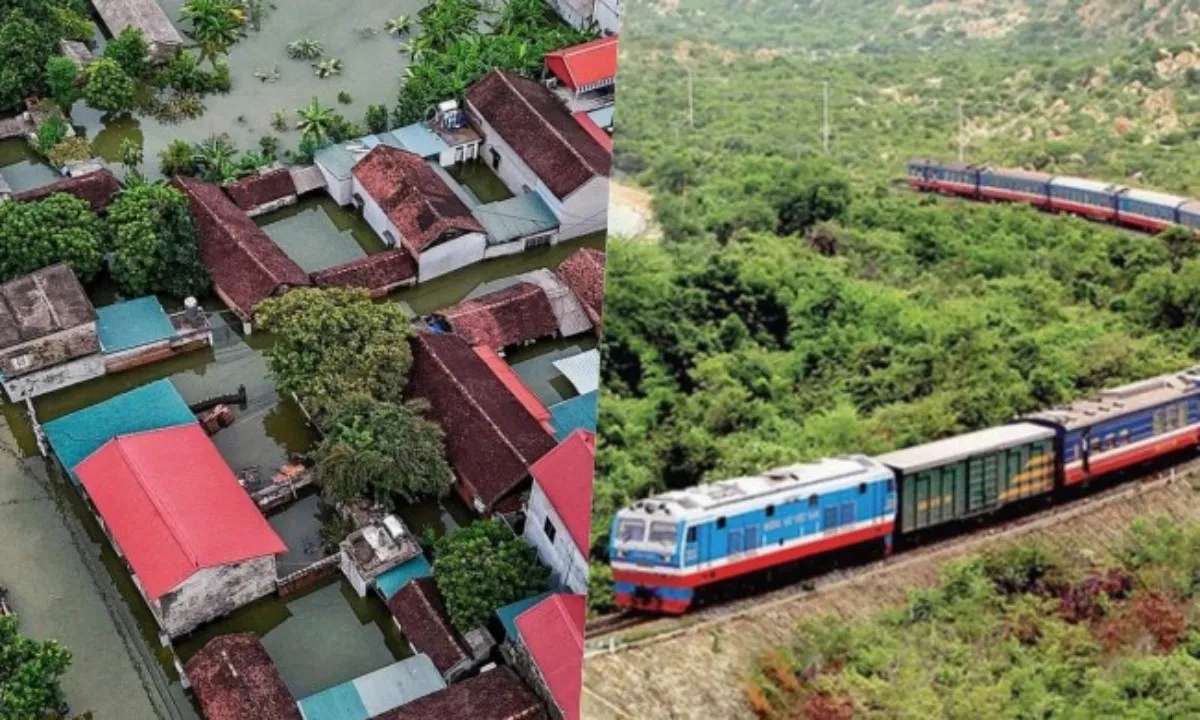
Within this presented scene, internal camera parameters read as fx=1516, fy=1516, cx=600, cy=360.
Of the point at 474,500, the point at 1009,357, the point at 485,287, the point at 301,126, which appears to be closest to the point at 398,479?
the point at 474,500

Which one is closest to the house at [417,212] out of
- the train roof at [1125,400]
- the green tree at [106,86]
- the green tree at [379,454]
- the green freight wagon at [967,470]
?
the green tree at [379,454]

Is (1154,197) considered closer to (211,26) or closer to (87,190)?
(87,190)

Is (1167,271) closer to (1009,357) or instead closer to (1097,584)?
(1009,357)

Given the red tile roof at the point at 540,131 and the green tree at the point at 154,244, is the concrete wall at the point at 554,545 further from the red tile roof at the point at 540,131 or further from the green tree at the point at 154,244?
the red tile roof at the point at 540,131

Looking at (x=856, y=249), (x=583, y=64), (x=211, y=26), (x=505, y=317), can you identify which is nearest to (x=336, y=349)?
(x=505, y=317)

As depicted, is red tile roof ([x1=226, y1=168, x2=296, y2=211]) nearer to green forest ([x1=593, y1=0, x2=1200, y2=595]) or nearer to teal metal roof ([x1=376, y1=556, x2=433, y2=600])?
teal metal roof ([x1=376, y1=556, x2=433, y2=600])
